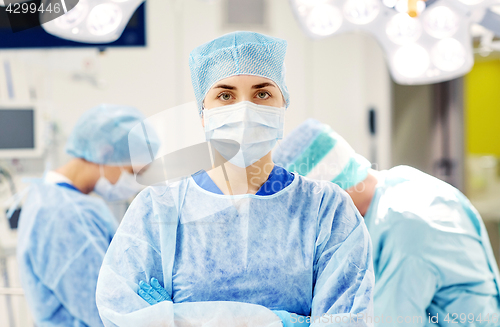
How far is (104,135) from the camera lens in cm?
146

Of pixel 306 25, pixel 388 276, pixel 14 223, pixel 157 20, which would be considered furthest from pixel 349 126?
pixel 14 223

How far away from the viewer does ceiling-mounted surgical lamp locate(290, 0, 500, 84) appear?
1389 mm

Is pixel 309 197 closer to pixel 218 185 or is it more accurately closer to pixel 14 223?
pixel 218 185

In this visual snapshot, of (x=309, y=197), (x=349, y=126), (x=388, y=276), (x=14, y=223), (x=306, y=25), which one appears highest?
(x=306, y=25)

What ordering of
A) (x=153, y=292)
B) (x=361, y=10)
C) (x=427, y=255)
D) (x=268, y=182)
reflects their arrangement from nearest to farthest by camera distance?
(x=153, y=292), (x=268, y=182), (x=427, y=255), (x=361, y=10)

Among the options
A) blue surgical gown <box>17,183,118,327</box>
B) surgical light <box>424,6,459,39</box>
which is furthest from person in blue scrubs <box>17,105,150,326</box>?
surgical light <box>424,6,459,39</box>

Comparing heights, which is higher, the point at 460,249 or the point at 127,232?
the point at 127,232

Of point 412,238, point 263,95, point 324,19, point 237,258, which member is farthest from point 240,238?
point 324,19

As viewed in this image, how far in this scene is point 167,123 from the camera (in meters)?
1.31

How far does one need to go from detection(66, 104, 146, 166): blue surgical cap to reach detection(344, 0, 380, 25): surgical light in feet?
2.62

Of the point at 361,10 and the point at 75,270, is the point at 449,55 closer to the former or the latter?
the point at 361,10

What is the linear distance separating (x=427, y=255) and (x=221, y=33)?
98 centimetres

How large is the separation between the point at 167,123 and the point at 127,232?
41cm

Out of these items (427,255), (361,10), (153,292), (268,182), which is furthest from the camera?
(361,10)
